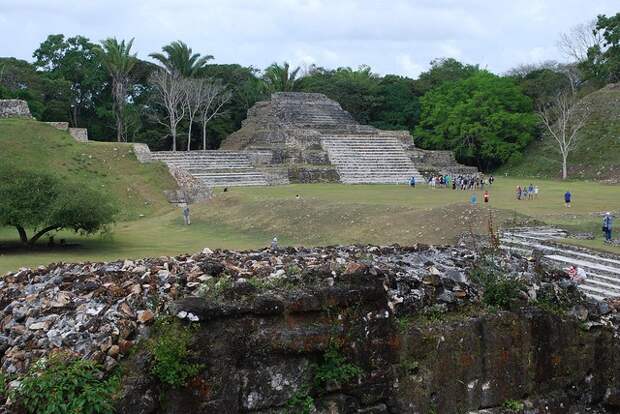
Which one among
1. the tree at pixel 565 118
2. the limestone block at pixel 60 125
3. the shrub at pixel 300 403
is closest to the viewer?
the shrub at pixel 300 403

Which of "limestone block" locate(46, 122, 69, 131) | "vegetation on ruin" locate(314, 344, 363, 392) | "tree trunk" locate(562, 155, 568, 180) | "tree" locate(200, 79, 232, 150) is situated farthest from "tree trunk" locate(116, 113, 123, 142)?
"vegetation on ruin" locate(314, 344, 363, 392)

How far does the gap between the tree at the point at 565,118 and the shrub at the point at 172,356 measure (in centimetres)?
3731

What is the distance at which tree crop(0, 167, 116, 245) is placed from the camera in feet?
68.3

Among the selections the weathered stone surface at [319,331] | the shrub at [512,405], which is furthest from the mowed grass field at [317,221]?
the shrub at [512,405]

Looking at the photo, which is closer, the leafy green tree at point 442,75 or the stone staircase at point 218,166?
the stone staircase at point 218,166

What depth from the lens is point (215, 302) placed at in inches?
221

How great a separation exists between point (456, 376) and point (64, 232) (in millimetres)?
21617

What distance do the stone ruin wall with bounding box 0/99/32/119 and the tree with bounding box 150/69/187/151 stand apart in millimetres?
8441

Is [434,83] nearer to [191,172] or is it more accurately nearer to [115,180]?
[191,172]

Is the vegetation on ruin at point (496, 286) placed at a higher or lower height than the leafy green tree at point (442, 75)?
lower

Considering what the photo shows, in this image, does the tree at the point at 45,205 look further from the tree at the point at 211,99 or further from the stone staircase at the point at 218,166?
the tree at the point at 211,99

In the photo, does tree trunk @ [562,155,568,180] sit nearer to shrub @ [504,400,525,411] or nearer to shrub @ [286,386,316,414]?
shrub @ [504,400,525,411]

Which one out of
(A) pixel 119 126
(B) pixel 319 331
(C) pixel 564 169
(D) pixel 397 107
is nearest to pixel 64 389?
(B) pixel 319 331

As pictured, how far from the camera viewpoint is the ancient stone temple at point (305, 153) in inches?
1459
